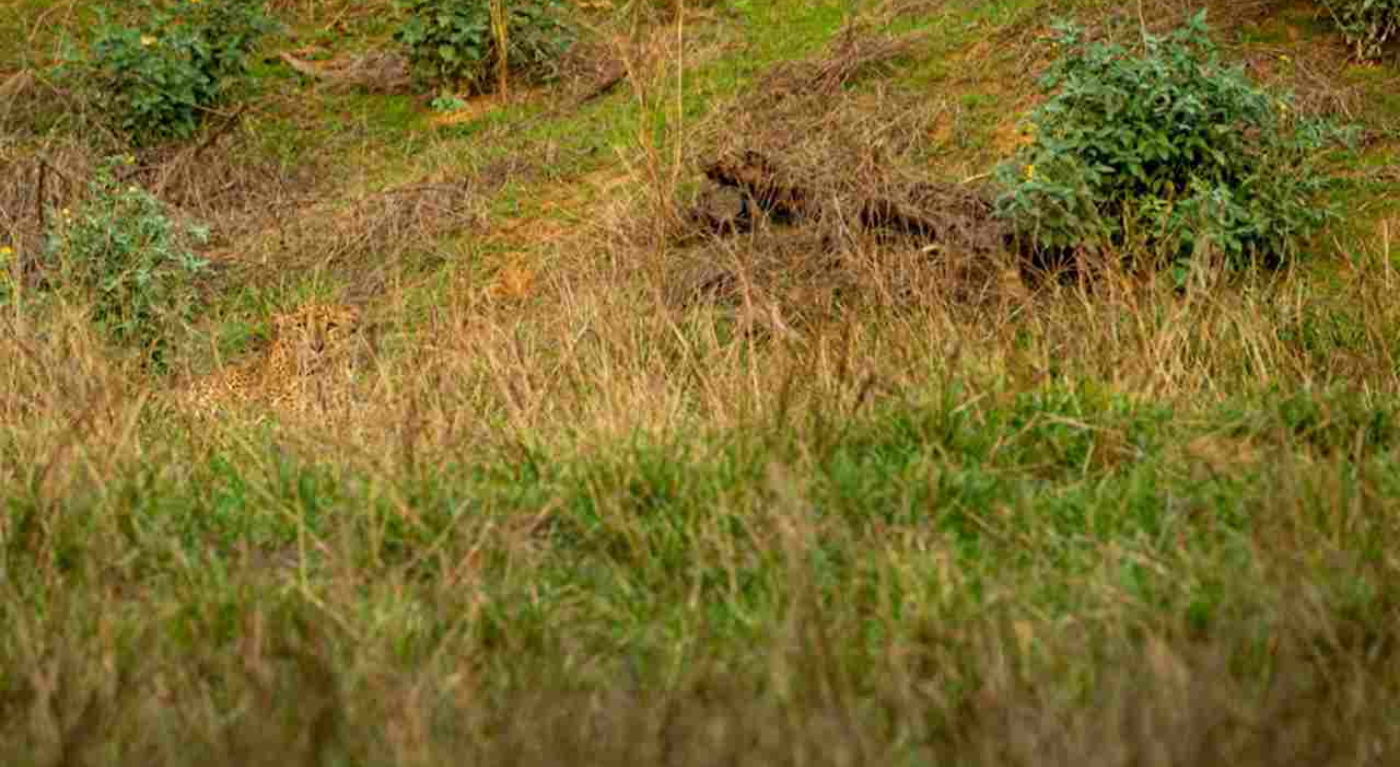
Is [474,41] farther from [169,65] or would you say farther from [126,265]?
[126,265]

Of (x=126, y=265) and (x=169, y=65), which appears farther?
(x=169, y=65)

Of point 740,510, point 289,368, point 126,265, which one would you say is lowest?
point 289,368

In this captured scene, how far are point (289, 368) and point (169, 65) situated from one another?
4.08 m

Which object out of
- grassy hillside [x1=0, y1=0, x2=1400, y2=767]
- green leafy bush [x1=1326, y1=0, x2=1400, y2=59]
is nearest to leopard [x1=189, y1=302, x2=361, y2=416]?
grassy hillside [x1=0, y1=0, x2=1400, y2=767]

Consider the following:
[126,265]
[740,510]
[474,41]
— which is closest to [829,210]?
[126,265]

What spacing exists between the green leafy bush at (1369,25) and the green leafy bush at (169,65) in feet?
21.2

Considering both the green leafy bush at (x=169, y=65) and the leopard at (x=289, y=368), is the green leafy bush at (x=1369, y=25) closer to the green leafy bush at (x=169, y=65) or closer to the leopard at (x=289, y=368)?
the leopard at (x=289, y=368)

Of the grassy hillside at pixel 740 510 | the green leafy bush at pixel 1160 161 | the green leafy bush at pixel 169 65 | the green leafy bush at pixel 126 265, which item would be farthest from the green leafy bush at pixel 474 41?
the green leafy bush at pixel 1160 161

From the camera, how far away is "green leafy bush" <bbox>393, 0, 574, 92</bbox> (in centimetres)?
1210

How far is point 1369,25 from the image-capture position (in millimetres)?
10250

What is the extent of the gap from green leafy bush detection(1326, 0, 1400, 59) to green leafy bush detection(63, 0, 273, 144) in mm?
6457

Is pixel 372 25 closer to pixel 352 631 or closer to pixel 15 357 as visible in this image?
pixel 15 357

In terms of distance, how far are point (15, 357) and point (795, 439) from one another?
3.14 m

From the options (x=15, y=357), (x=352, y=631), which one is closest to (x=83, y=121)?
(x=15, y=357)
